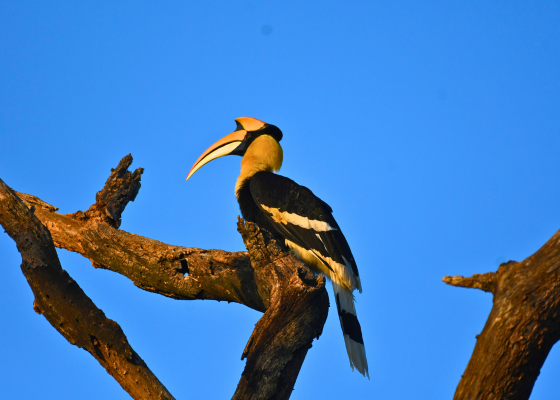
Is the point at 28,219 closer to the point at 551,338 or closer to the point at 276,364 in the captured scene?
the point at 276,364

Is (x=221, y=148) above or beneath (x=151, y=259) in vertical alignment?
above

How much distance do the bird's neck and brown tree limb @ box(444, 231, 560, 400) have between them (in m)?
3.59

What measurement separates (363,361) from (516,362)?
7.57 ft

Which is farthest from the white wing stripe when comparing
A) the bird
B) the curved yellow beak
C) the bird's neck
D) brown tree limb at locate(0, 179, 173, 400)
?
brown tree limb at locate(0, 179, 173, 400)

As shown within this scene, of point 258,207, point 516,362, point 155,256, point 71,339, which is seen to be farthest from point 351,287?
point 516,362

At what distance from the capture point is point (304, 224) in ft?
15.1

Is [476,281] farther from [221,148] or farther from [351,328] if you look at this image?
[221,148]

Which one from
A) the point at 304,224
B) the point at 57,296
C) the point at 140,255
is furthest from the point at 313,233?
the point at 57,296

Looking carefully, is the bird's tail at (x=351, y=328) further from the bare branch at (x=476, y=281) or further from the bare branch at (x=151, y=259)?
the bare branch at (x=476, y=281)

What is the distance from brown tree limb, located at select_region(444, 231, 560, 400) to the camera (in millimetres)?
1889

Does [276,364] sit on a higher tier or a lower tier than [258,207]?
lower

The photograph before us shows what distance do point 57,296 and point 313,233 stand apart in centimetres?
215

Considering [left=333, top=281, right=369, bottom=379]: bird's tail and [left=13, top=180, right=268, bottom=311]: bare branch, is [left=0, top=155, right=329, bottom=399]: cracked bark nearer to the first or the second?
[left=13, top=180, right=268, bottom=311]: bare branch

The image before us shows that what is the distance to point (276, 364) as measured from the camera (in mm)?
2777
